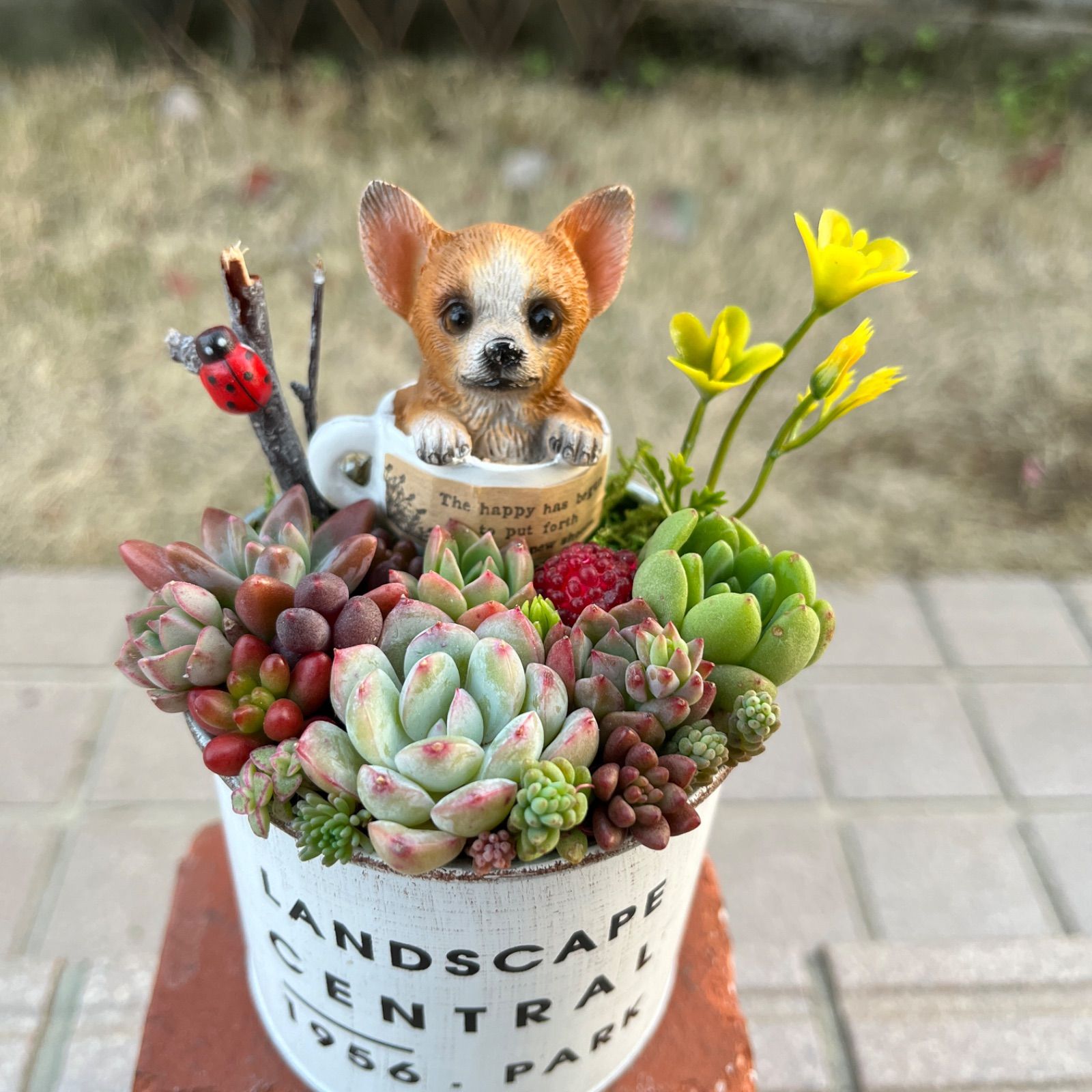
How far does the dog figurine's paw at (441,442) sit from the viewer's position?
2.17 feet

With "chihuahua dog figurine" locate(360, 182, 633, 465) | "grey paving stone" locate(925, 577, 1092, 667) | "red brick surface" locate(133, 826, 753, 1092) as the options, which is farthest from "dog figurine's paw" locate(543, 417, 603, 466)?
"grey paving stone" locate(925, 577, 1092, 667)

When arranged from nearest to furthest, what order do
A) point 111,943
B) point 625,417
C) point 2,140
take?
point 111,943 → point 625,417 → point 2,140

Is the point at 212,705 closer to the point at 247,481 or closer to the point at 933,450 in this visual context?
the point at 247,481

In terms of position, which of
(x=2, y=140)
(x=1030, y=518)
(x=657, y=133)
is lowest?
(x=1030, y=518)

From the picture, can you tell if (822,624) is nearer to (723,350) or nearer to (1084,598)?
(723,350)

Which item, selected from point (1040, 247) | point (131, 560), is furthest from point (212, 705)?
point (1040, 247)

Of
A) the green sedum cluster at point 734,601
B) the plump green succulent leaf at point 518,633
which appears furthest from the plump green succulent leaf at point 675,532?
the plump green succulent leaf at point 518,633

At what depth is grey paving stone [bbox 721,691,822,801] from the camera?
1.33 meters

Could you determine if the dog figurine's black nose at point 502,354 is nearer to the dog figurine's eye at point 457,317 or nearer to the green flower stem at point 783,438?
the dog figurine's eye at point 457,317

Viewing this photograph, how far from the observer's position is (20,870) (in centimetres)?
119

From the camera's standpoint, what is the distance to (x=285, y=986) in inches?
29.1

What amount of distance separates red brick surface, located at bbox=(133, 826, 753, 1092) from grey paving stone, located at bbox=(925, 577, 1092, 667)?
83cm

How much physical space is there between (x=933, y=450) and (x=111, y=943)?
1.62 metres

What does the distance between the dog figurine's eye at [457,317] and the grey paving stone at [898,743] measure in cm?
94
